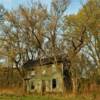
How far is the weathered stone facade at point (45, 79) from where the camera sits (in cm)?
6280

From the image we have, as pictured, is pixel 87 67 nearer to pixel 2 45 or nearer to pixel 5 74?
pixel 2 45

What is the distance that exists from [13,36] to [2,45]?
3.34m

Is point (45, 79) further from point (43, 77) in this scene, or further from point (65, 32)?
point (65, 32)

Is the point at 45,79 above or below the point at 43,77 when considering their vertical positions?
below

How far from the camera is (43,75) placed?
2675 inches

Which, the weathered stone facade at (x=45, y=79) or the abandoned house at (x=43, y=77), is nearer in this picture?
the weathered stone facade at (x=45, y=79)

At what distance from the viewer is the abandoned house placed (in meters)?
62.9

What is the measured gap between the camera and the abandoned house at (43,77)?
62.9 meters

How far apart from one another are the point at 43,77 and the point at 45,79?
0.69m

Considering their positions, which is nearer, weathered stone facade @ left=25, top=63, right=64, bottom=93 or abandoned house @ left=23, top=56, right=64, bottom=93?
weathered stone facade @ left=25, top=63, right=64, bottom=93

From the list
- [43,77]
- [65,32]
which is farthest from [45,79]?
[65,32]

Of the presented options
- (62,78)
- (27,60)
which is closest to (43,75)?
(27,60)

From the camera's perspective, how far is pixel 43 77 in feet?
222

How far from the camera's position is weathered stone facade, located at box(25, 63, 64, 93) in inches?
2472
